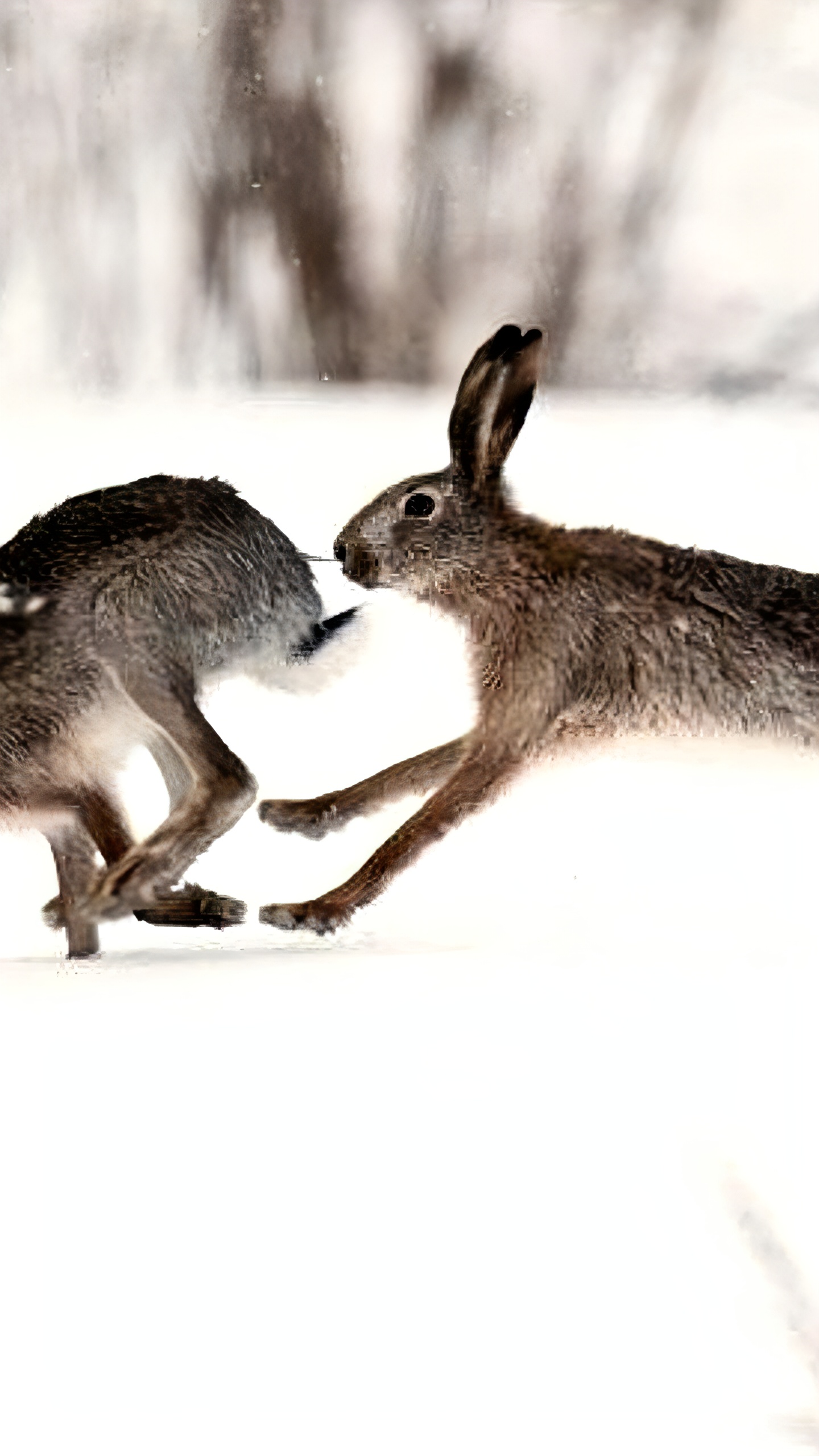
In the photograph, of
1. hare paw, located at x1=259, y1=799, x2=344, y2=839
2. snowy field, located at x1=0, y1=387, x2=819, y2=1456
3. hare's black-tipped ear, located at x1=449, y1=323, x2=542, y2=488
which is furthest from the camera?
hare paw, located at x1=259, y1=799, x2=344, y2=839

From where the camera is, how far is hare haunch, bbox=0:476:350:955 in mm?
883

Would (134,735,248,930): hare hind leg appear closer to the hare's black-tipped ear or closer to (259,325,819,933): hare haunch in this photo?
(259,325,819,933): hare haunch

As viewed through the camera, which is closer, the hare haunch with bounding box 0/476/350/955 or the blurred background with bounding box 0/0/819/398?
the hare haunch with bounding box 0/476/350/955

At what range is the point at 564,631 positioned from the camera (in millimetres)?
903

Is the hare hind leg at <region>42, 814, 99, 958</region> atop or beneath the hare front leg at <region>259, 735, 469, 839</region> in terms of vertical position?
beneath

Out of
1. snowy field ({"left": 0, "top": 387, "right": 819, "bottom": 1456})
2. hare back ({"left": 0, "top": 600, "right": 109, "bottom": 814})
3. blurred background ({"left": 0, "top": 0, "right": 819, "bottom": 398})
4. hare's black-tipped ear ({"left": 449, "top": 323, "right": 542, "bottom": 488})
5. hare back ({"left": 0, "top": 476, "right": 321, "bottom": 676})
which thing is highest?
blurred background ({"left": 0, "top": 0, "right": 819, "bottom": 398})

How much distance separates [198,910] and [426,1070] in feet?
0.59

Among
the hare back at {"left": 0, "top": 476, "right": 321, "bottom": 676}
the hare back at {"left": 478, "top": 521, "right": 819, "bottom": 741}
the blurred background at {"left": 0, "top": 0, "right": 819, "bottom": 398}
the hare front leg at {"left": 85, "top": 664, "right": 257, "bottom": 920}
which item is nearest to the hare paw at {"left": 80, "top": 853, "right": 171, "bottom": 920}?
the hare front leg at {"left": 85, "top": 664, "right": 257, "bottom": 920}

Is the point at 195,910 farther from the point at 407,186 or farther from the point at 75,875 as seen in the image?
the point at 407,186

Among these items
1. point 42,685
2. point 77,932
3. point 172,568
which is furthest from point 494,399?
point 77,932

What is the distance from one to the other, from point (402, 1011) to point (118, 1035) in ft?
0.56

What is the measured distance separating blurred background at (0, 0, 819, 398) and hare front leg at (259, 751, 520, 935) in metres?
0.31

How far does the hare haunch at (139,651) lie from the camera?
2.90 feet

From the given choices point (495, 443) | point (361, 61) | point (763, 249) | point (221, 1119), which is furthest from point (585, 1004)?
point (361, 61)
